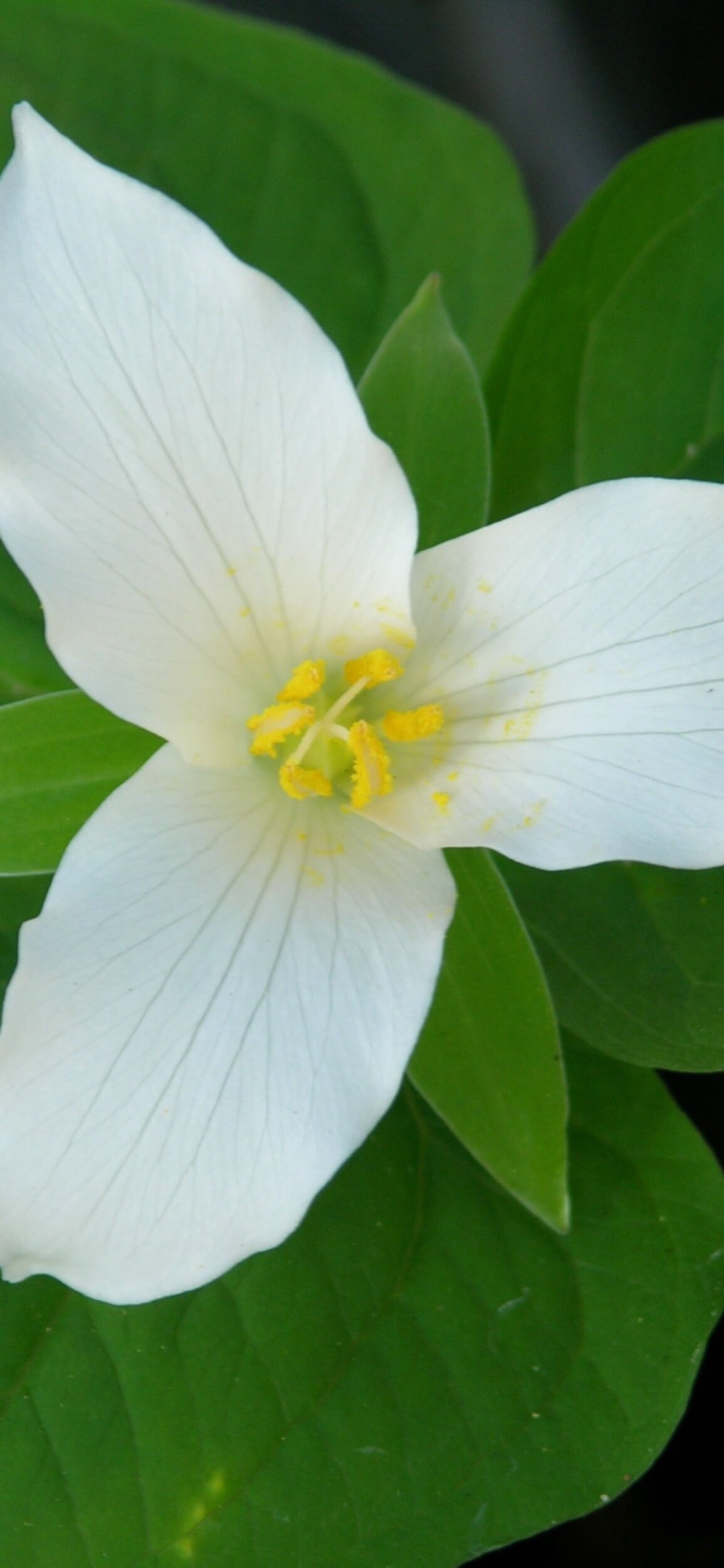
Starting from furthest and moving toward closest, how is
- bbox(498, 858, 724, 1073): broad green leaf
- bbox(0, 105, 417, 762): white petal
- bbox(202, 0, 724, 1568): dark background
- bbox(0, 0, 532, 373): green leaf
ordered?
bbox(202, 0, 724, 1568): dark background
bbox(0, 0, 532, 373): green leaf
bbox(498, 858, 724, 1073): broad green leaf
bbox(0, 105, 417, 762): white petal

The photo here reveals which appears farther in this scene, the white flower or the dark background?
the dark background

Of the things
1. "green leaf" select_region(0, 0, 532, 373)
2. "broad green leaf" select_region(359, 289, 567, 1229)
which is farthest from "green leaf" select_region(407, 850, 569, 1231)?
"green leaf" select_region(0, 0, 532, 373)

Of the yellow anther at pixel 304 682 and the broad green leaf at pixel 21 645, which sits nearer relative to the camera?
the yellow anther at pixel 304 682

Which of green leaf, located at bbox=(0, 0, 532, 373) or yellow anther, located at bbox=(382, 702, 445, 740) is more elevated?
green leaf, located at bbox=(0, 0, 532, 373)

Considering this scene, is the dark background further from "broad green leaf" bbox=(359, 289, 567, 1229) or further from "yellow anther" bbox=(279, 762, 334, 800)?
"yellow anther" bbox=(279, 762, 334, 800)

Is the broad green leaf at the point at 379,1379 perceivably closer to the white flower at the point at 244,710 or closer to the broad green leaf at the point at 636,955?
the broad green leaf at the point at 636,955

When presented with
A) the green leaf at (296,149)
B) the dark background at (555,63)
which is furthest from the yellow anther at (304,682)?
the dark background at (555,63)

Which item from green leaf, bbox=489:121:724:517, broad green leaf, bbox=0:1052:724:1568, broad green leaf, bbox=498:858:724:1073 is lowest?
broad green leaf, bbox=0:1052:724:1568
